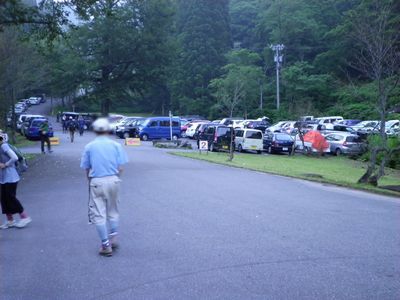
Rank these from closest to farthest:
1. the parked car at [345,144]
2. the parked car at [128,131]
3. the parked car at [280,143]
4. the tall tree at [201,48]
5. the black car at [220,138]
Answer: the black car at [220,138] → the parked car at [345,144] → the parked car at [280,143] → the parked car at [128,131] → the tall tree at [201,48]

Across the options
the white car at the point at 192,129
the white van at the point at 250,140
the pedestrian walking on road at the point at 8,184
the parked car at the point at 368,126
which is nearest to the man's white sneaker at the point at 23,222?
the pedestrian walking on road at the point at 8,184

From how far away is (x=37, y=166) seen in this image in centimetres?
2025

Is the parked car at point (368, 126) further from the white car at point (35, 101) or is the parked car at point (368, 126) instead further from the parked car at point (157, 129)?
the white car at point (35, 101)

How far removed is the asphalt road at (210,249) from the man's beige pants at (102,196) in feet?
1.77

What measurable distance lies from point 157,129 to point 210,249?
3690 centimetres

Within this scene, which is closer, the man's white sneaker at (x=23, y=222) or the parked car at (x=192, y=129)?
the man's white sneaker at (x=23, y=222)

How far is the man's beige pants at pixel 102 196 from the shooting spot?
681cm

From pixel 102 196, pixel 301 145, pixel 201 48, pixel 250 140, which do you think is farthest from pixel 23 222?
pixel 201 48

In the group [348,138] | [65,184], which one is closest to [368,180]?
[65,184]

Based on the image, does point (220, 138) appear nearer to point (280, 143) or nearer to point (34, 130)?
point (280, 143)

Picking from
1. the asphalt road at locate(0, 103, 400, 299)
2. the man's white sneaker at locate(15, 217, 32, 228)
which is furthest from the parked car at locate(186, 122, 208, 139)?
the man's white sneaker at locate(15, 217, 32, 228)

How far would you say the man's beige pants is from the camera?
681cm

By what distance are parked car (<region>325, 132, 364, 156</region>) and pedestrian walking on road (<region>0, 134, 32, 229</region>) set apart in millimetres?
26842

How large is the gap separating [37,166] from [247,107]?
46.7 metres
